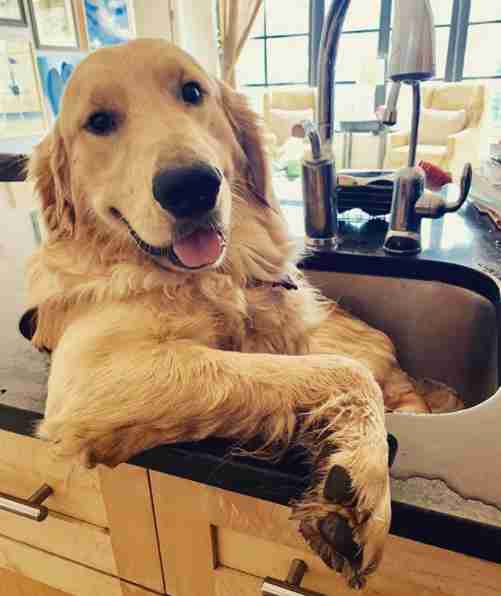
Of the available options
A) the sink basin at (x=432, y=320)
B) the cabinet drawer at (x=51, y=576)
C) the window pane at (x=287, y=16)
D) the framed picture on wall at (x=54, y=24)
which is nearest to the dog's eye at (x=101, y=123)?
the sink basin at (x=432, y=320)

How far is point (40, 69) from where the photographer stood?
3.83 metres

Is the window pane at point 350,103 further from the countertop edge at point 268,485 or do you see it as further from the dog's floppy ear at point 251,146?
the countertop edge at point 268,485

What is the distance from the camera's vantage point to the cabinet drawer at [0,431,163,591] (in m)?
0.64

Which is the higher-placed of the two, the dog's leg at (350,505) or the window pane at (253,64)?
the window pane at (253,64)

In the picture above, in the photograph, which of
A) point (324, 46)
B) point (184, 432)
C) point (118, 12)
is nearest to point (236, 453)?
point (184, 432)

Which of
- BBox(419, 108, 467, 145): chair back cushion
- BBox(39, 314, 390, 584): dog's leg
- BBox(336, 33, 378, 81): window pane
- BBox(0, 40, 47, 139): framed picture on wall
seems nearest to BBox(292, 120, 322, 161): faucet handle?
BBox(39, 314, 390, 584): dog's leg

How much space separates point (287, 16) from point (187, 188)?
7307mm

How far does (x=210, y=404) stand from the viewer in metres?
0.58

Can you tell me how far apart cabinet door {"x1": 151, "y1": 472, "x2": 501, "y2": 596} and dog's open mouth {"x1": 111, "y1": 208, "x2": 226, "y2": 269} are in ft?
1.04

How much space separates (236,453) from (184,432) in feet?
0.23

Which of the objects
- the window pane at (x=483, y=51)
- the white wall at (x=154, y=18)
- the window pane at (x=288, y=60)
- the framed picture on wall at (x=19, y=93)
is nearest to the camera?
the framed picture on wall at (x=19, y=93)

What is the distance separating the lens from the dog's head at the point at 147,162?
2.37 feet

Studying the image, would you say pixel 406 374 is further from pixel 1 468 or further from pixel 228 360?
pixel 1 468

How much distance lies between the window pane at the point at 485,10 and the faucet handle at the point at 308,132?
671 centimetres
